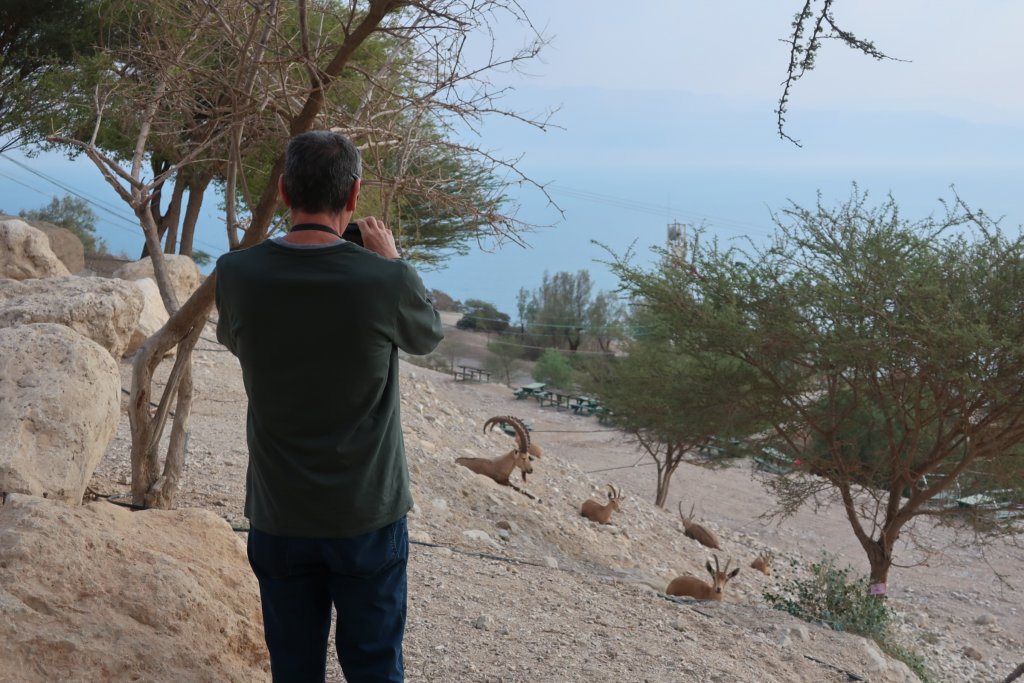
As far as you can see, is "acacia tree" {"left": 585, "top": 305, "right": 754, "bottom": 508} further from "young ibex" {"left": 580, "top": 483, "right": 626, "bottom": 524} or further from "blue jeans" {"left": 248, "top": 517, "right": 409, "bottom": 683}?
Result: "blue jeans" {"left": 248, "top": 517, "right": 409, "bottom": 683}

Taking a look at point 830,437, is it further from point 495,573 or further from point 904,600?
point 495,573

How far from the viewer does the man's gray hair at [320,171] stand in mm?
2018

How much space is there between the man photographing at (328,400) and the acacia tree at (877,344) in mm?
7713

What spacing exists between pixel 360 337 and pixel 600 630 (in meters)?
2.92

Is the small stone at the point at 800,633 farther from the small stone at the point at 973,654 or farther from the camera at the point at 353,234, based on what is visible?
the small stone at the point at 973,654

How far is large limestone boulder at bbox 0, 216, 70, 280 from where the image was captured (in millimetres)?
10078

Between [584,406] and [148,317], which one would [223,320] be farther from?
[584,406]

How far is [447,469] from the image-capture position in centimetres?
930

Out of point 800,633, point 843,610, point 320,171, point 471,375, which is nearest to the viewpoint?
point 320,171

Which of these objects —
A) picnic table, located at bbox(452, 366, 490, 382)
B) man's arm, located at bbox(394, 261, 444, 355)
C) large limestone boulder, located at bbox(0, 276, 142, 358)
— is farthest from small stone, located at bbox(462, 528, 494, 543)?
picnic table, located at bbox(452, 366, 490, 382)

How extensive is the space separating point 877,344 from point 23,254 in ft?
28.7

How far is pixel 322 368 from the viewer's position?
206cm

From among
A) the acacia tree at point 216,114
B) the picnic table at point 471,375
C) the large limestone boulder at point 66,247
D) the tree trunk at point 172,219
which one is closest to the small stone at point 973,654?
the acacia tree at point 216,114

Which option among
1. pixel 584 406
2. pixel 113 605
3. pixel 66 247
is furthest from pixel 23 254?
pixel 584 406
